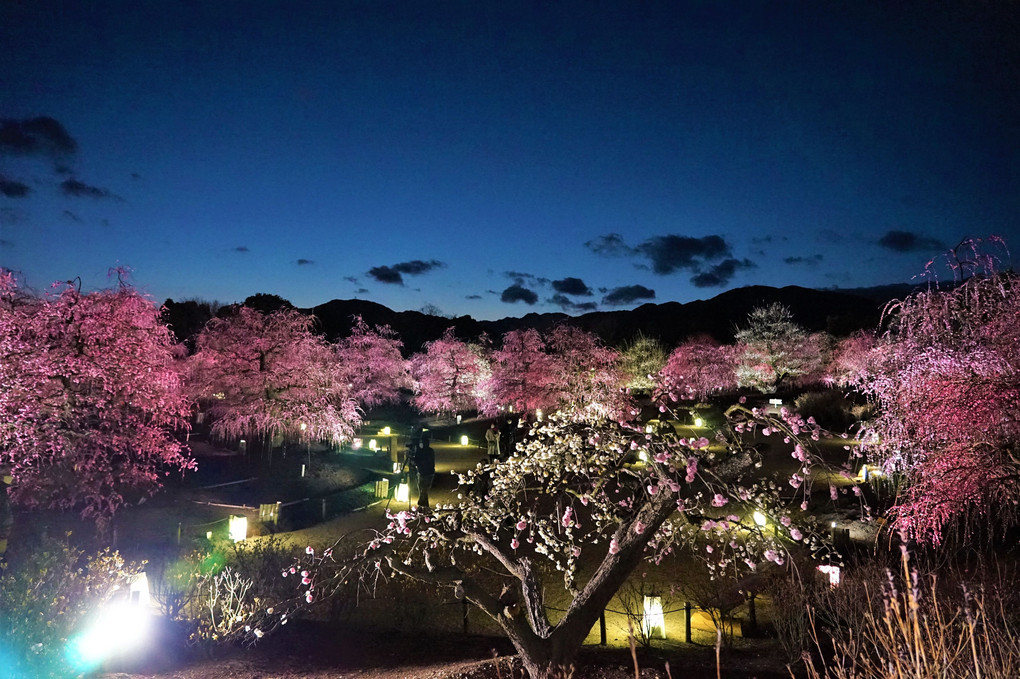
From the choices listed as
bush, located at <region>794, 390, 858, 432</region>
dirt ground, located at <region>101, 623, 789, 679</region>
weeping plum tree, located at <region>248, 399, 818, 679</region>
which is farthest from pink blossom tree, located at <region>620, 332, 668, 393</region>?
weeping plum tree, located at <region>248, 399, 818, 679</region>

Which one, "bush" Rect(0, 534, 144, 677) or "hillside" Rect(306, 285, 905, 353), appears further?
"hillside" Rect(306, 285, 905, 353)

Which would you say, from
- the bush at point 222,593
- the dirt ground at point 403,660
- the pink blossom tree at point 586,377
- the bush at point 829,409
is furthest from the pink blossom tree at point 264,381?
the bush at point 829,409

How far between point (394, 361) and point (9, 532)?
102ft

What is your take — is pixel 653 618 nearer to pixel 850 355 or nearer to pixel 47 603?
pixel 47 603

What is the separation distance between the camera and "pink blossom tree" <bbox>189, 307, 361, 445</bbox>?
21484mm

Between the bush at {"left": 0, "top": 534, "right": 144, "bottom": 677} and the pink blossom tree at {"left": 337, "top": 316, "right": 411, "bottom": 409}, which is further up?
the pink blossom tree at {"left": 337, "top": 316, "right": 411, "bottom": 409}

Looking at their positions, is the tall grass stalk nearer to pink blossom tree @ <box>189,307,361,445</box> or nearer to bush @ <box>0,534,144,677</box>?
bush @ <box>0,534,144,677</box>

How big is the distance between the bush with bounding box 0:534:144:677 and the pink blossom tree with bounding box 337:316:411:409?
1164 inches

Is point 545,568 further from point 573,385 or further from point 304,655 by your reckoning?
point 573,385

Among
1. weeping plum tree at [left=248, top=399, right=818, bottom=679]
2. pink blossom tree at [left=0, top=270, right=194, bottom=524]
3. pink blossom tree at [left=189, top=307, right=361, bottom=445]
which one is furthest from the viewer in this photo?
pink blossom tree at [left=189, top=307, right=361, bottom=445]

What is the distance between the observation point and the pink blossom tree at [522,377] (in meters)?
29.3

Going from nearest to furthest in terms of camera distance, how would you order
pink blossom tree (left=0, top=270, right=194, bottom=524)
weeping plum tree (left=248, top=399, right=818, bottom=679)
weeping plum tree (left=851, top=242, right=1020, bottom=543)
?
weeping plum tree (left=248, top=399, right=818, bottom=679) → weeping plum tree (left=851, top=242, right=1020, bottom=543) → pink blossom tree (left=0, top=270, right=194, bottom=524)

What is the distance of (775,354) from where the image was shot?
44.0 metres

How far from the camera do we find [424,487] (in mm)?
17156
